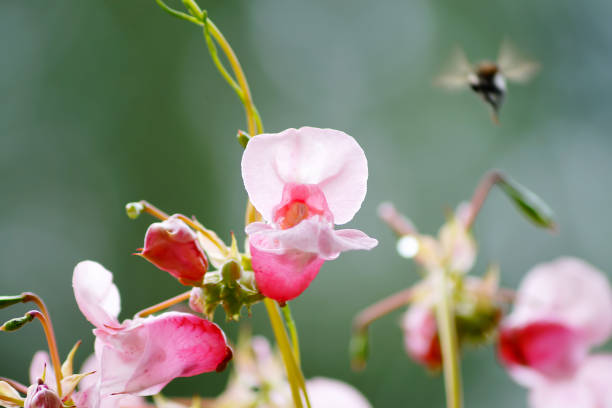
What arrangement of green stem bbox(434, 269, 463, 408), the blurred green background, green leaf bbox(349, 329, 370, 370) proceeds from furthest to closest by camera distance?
the blurred green background < green leaf bbox(349, 329, 370, 370) < green stem bbox(434, 269, 463, 408)

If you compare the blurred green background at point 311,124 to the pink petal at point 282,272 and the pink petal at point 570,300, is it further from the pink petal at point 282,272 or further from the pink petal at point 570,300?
the pink petal at point 282,272

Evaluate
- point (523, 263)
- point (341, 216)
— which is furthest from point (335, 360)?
point (341, 216)

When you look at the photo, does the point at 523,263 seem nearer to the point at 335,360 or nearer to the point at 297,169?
the point at 335,360

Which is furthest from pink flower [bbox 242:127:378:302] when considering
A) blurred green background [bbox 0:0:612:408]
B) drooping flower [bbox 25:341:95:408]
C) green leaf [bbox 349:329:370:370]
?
blurred green background [bbox 0:0:612:408]

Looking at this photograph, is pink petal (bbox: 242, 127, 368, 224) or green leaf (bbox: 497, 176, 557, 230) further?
green leaf (bbox: 497, 176, 557, 230)

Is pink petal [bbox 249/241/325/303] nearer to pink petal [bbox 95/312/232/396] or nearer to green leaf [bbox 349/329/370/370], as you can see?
pink petal [bbox 95/312/232/396]

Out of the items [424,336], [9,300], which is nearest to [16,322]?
[9,300]

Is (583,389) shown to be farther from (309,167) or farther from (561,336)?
(309,167)

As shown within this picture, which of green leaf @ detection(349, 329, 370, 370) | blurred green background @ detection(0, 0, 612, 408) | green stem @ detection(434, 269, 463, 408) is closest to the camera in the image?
green stem @ detection(434, 269, 463, 408)
